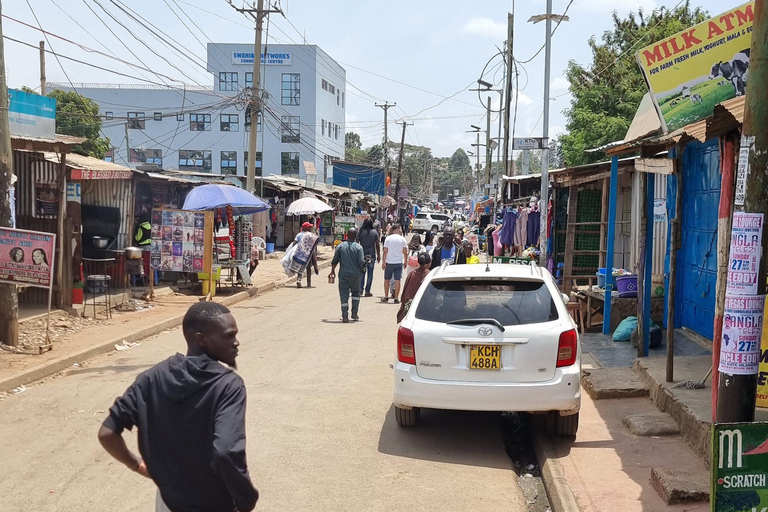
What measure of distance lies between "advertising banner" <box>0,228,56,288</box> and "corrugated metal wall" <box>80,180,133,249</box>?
579 centimetres

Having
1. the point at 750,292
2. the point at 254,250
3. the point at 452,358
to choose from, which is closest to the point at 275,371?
the point at 452,358

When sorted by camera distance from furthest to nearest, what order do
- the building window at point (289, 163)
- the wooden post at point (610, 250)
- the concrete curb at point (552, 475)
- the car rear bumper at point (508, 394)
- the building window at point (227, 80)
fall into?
the building window at point (227, 80) < the building window at point (289, 163) < the wooden post at point (610, 250) < the car rear bumper at point (508, 394) < the concrete curb at point (552, 475)

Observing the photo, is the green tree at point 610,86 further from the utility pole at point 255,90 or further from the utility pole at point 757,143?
the utility pole at point 757,143

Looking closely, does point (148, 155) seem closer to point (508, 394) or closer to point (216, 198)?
point (216, 198)

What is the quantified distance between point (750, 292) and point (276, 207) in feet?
108

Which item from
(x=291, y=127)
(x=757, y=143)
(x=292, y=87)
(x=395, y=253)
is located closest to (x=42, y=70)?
(x=395, y=253)

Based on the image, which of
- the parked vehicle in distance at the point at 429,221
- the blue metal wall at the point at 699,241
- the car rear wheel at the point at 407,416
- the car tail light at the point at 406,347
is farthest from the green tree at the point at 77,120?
the car tail light at the point at 406,347

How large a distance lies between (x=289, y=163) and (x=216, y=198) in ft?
146

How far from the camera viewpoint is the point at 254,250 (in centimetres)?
2097

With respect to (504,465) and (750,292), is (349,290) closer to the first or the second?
(504,465)

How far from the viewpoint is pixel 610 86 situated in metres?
30.3

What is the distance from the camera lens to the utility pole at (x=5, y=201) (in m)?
9.77

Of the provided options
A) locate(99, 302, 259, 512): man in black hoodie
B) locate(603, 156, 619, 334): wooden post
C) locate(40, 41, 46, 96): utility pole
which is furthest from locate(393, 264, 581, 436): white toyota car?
locate(40, 41, 46, 96): utility pole

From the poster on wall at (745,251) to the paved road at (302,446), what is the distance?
2423mm
